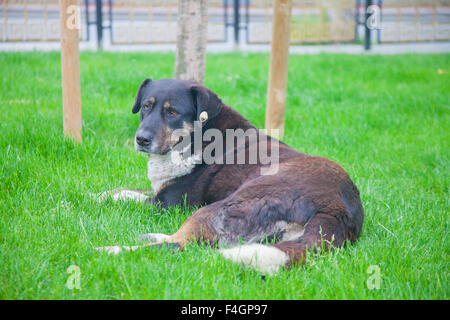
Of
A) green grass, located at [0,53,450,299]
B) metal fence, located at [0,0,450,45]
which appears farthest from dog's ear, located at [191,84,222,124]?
metal fence, located at [0,0,450,45]

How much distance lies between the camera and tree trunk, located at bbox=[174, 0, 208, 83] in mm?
4945

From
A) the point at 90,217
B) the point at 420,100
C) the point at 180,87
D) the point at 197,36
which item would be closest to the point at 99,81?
the point at 197,36

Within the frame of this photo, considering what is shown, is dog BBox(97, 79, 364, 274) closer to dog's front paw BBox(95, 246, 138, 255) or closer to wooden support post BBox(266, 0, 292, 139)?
dog's front paw BBox(95, 246, 138, 255)

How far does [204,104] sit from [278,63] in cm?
186

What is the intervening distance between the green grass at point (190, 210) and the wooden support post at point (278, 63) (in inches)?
16.7

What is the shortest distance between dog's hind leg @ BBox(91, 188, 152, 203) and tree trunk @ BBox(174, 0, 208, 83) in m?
1.83

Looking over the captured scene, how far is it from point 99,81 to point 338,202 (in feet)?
16.8

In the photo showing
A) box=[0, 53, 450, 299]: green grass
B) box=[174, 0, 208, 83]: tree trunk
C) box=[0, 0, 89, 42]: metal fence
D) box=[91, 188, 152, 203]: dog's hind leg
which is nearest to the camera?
box=[0, 53, 450, 299]: green grass

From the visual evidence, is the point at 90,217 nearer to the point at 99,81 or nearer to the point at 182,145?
the point at 182,145

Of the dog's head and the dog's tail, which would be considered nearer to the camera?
the dog's tail

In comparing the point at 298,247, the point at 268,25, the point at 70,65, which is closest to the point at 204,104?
the point at 298,247

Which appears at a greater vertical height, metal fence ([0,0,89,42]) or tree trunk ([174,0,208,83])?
metal fence ([0,0,89,42])

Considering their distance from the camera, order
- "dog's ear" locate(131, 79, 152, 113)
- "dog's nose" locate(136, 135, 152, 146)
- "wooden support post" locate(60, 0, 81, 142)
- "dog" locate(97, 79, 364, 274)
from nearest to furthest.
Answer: "dog" locate(97, 79, 364, 274)
"dog's nose" locate(136, 135, 152, 146)
"dog's ear" locate(131, 79, 152, 113)
"wooden support post" locate(60, 0, 81, 142)

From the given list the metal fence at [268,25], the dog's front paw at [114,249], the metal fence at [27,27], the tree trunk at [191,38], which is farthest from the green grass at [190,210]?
the metal fence at [268,25]
